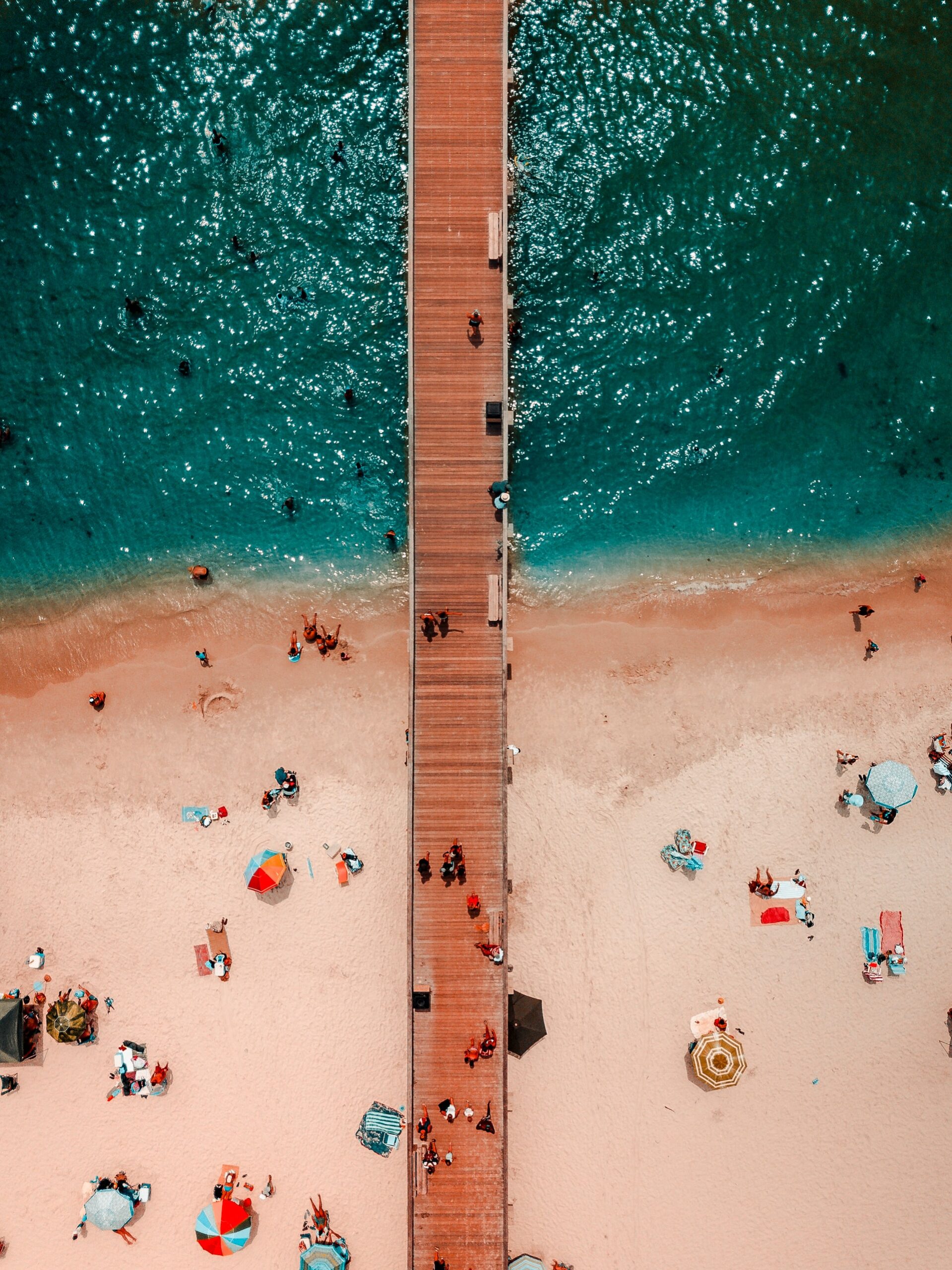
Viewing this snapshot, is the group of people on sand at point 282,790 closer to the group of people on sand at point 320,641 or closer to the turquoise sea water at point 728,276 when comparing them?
the group of people on sand at point 320,641

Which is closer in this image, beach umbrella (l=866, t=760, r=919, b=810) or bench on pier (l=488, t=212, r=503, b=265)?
bench on pier (l=488, t=212, r=503, b=265)

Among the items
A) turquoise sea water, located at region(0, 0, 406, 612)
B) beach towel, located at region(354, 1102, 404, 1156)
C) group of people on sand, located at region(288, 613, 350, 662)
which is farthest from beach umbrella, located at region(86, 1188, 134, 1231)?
turquoise sea water, located at region(0, 0, 406, 612)

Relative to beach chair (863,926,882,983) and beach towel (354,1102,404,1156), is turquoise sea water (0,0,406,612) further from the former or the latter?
beach chair (863,926,882,983)

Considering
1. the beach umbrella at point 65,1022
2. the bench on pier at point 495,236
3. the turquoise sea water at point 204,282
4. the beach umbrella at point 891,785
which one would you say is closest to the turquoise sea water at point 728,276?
the bench on pier at point 495,236

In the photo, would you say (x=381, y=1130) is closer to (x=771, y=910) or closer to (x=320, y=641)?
(x=771, y=910)

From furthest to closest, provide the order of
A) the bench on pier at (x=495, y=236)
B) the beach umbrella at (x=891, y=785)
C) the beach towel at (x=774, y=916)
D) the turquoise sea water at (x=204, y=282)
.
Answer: the turquoise sea water at (x=204, y=282)
the beach towel at (x=774, y=916)
the beach umbrella at (x=891, y=785)
the bench on pier at (x=495, y=236)

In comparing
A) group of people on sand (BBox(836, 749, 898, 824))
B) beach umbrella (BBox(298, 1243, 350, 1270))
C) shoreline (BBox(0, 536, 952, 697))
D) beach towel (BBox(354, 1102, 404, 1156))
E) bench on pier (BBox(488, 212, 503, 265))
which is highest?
bench on pier (BBox(488, 212, 503, 265))
